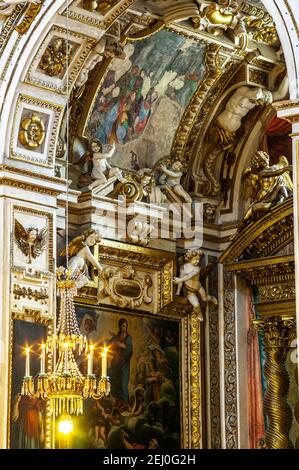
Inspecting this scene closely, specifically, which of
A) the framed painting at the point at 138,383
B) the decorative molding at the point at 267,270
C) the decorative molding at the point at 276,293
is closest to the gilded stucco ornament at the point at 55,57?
the framed painting at the point at 138,383

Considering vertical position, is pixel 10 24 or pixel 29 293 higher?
pixel 10 24

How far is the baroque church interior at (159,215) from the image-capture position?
1752 centimetres

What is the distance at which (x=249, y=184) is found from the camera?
20.2 m

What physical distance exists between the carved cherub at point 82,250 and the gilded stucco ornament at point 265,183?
209cm

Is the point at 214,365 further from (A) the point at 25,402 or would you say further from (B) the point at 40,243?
(A) the point at 25,402

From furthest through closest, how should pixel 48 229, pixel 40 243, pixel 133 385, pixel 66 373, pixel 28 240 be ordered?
pixel 133 385 < pixel 48 229 < pixel 40 243 < pixel 28 240 < pixel 66 373

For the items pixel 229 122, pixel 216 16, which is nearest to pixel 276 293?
pixel 229 122

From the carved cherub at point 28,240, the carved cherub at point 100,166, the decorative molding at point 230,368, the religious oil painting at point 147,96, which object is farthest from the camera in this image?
the decorative molding at point 230,368

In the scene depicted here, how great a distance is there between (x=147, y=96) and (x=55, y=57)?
2505mm

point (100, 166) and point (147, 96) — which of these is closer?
point (100, 166)

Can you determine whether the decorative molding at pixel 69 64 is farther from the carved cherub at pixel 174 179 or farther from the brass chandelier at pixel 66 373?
the carved cherub at pixel 174 179

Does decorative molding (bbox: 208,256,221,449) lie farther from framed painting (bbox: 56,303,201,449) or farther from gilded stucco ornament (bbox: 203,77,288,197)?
gilded stucco ornament (bbox: 203,77,288,197)

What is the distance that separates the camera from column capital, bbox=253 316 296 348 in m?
19.6

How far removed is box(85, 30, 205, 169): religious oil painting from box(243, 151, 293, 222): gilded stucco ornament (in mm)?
Answer: 1102
